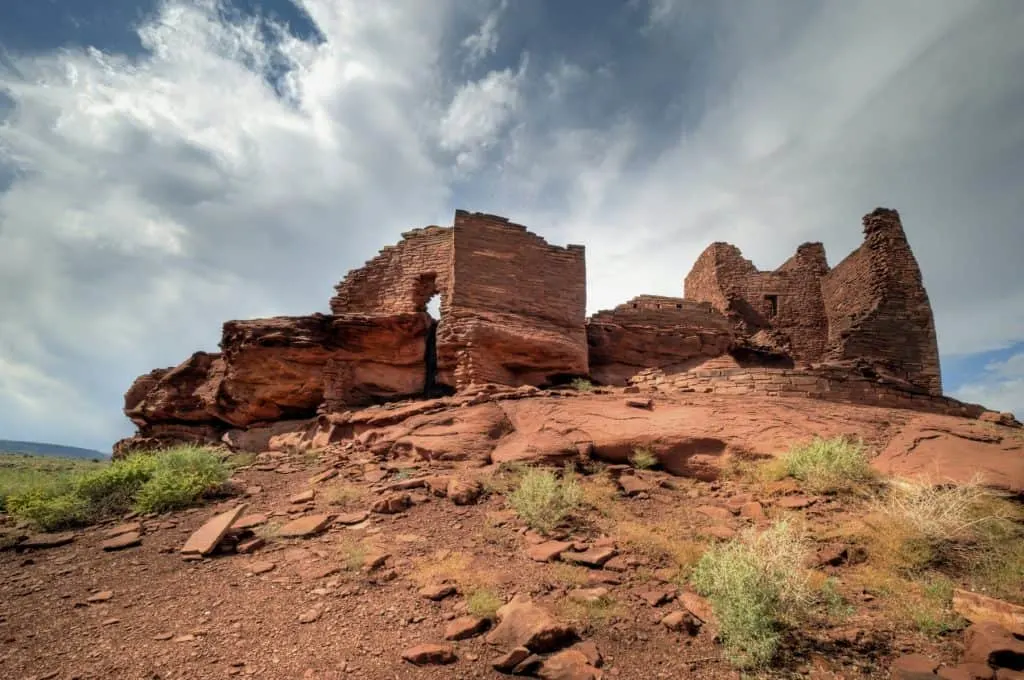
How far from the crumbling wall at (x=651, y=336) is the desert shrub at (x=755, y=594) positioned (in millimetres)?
9771

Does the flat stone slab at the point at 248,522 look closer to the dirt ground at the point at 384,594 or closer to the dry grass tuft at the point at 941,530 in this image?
the dirt ground at the point at 384,594

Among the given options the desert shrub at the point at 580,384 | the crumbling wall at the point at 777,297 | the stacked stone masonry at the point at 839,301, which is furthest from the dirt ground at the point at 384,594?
the crumbling wall at the point at 777,297

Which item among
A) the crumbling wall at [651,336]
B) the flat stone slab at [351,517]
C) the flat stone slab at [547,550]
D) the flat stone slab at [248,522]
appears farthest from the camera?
the crumbling wall at [651,336]

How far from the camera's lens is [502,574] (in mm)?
4320

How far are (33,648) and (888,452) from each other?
371 inches

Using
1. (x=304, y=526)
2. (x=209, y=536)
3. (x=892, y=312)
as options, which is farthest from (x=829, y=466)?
(x=892, y=312)

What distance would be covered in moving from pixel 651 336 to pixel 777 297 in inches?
317

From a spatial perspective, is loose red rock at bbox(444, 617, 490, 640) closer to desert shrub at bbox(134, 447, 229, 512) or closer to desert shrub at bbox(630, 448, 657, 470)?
desert shrub at bbox(630, 448, 657, 470)

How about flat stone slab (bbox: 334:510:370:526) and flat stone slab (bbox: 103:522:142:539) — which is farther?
flat stone slab (bbox: 103:522:142:539)

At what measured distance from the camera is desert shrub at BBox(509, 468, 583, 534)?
5.30 metres

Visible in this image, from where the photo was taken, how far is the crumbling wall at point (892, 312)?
49.0ft

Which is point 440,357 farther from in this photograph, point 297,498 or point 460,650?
point 460,650

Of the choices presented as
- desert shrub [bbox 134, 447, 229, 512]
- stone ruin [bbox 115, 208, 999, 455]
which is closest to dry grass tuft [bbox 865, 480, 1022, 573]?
stone ruin [bbox 115, 208, 999, 455]

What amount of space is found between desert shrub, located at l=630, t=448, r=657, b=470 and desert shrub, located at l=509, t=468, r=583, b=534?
1.52m
